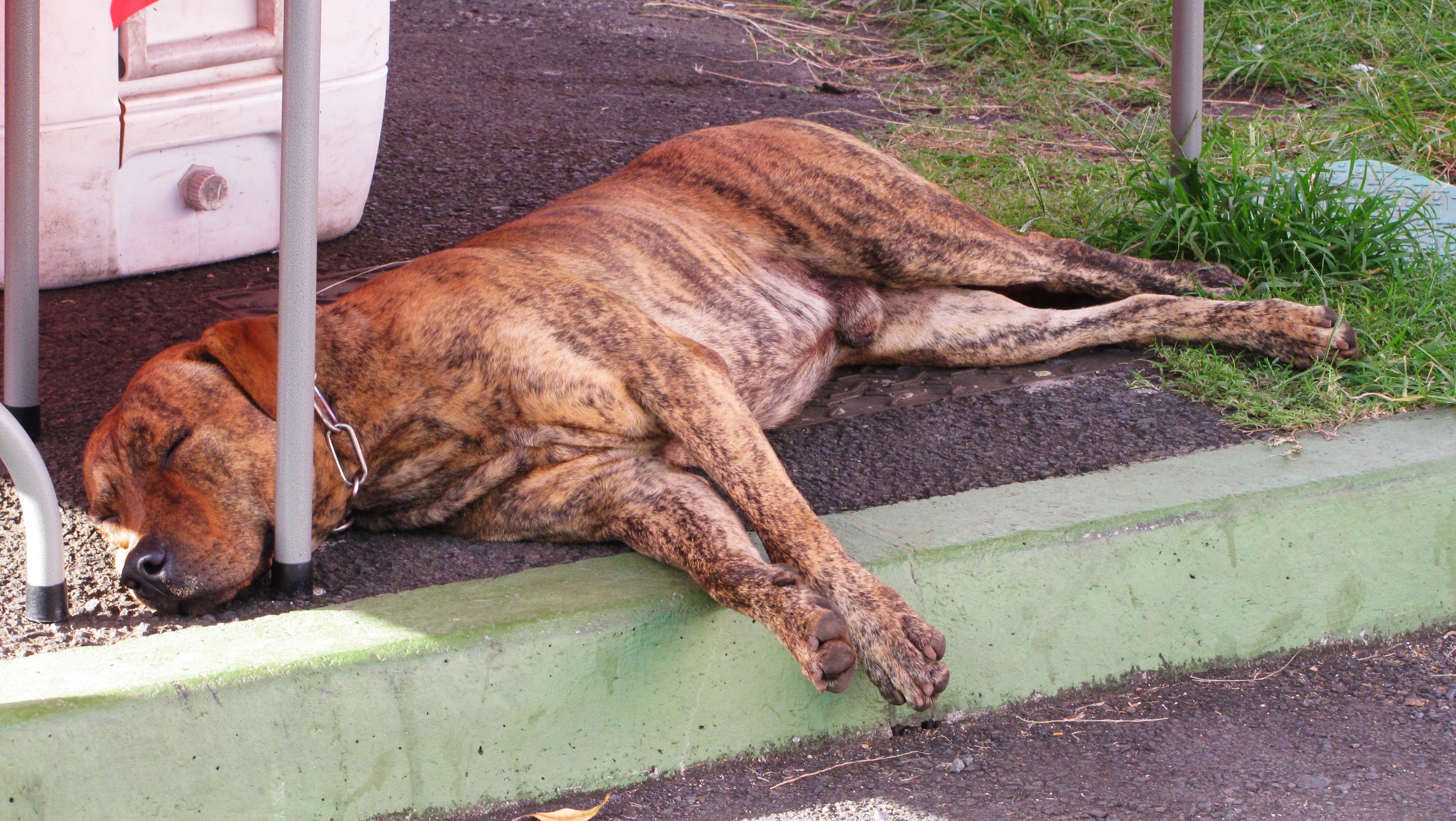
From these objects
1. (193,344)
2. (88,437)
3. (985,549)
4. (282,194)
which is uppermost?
(282,194)

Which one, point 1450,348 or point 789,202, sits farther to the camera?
point 789,202

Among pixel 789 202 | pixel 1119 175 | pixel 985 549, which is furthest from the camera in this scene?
pixel 1119 175

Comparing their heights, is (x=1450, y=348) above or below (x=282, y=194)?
below

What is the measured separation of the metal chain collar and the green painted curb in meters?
0.36

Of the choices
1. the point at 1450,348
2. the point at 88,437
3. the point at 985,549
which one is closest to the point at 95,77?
the point at 88,437

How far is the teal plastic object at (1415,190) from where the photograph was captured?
178 inches

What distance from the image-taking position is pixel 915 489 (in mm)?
3400

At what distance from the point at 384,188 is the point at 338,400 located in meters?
2.99

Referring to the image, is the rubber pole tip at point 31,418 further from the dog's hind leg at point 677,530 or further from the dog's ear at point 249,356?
the dog's hind leg at point 677,530

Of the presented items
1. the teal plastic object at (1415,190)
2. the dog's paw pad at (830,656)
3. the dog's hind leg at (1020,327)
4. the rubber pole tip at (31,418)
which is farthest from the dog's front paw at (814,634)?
the teal plastic object at (1415,190)

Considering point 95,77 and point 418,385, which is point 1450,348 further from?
point 95,77

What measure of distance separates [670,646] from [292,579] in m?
0.81

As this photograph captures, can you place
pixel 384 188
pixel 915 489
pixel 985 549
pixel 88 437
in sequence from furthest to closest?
pixel 384 188
pixel 88 437
pixel 915 489
pixel 985 549

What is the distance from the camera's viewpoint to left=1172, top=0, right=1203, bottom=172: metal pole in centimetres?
452
